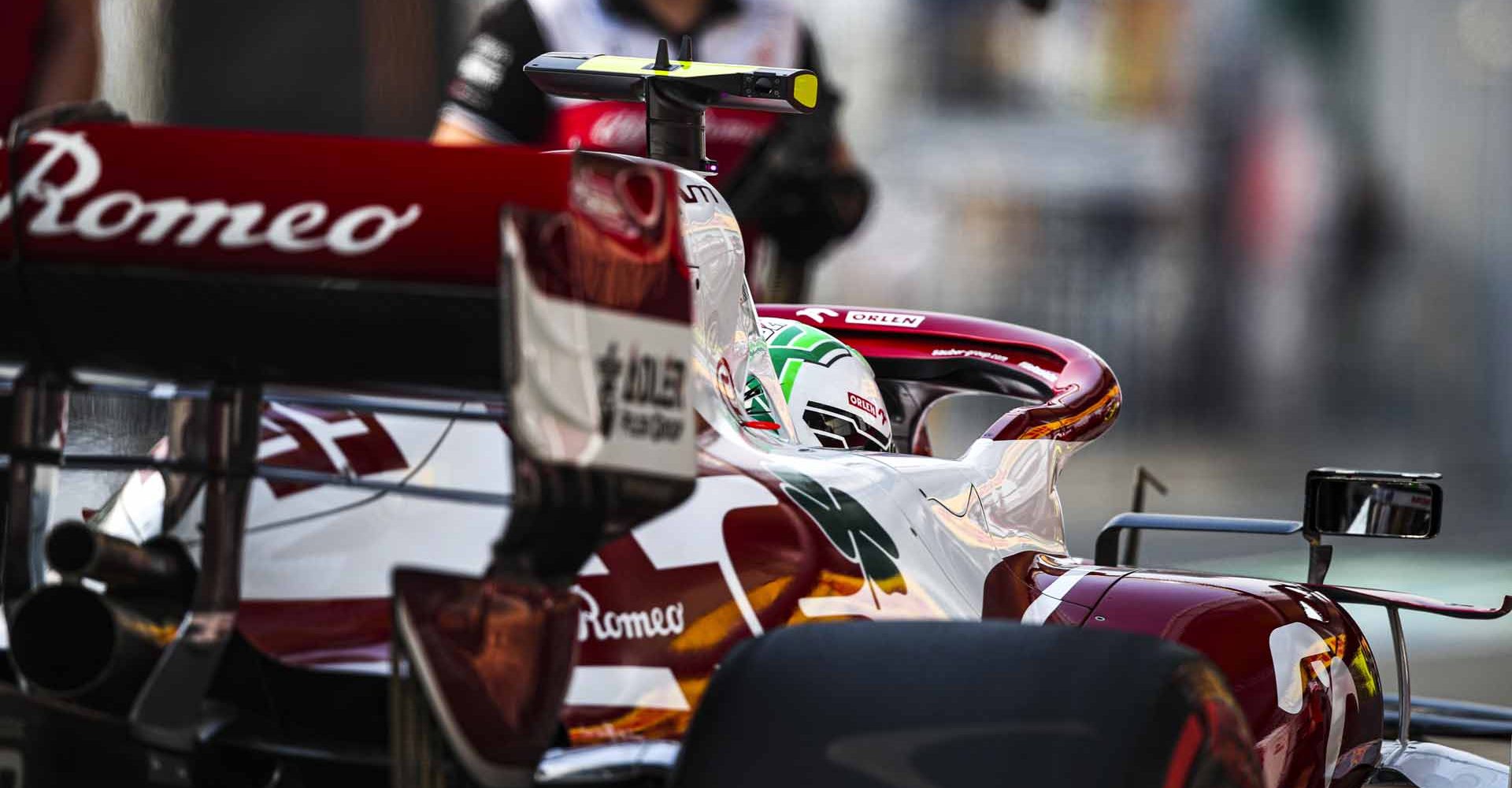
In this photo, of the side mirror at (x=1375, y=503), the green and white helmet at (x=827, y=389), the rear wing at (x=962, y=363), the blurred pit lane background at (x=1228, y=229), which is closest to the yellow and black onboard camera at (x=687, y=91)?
the green and white helmet at (x=827, y=389)

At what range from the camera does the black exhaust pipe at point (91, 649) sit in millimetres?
1448

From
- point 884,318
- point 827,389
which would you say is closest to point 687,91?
point 827,389

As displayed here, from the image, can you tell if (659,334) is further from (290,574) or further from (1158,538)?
(1158,538)

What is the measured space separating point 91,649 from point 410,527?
0.26 metres

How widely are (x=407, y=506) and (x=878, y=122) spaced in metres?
7.52

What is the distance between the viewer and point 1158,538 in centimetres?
811

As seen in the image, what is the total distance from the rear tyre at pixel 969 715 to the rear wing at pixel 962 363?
130cm

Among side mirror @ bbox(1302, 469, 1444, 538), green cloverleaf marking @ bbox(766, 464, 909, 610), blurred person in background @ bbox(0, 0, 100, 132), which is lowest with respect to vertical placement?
side mirror @ bbox(1302, 469, 1444, 538)

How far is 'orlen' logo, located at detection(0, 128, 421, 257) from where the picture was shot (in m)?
1.35

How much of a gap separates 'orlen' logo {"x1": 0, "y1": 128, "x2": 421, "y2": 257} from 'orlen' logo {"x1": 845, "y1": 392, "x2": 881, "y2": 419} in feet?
4.65

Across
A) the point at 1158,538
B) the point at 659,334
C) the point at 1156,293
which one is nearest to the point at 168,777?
the point at 659,334

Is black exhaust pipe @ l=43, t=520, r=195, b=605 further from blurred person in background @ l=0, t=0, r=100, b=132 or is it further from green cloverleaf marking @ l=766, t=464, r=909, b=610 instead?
blurred person in background @ l=0, t=0, r=100, b=132

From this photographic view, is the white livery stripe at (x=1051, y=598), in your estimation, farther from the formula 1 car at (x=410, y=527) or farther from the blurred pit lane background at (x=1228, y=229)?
the blurred pit lane background at (x=1228, y=229)

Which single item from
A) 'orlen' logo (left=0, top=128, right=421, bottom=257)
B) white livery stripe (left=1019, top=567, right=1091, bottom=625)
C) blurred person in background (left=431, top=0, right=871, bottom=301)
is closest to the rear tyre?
'orlen' logo (left=0, top=128, right=421, bottom=257)
